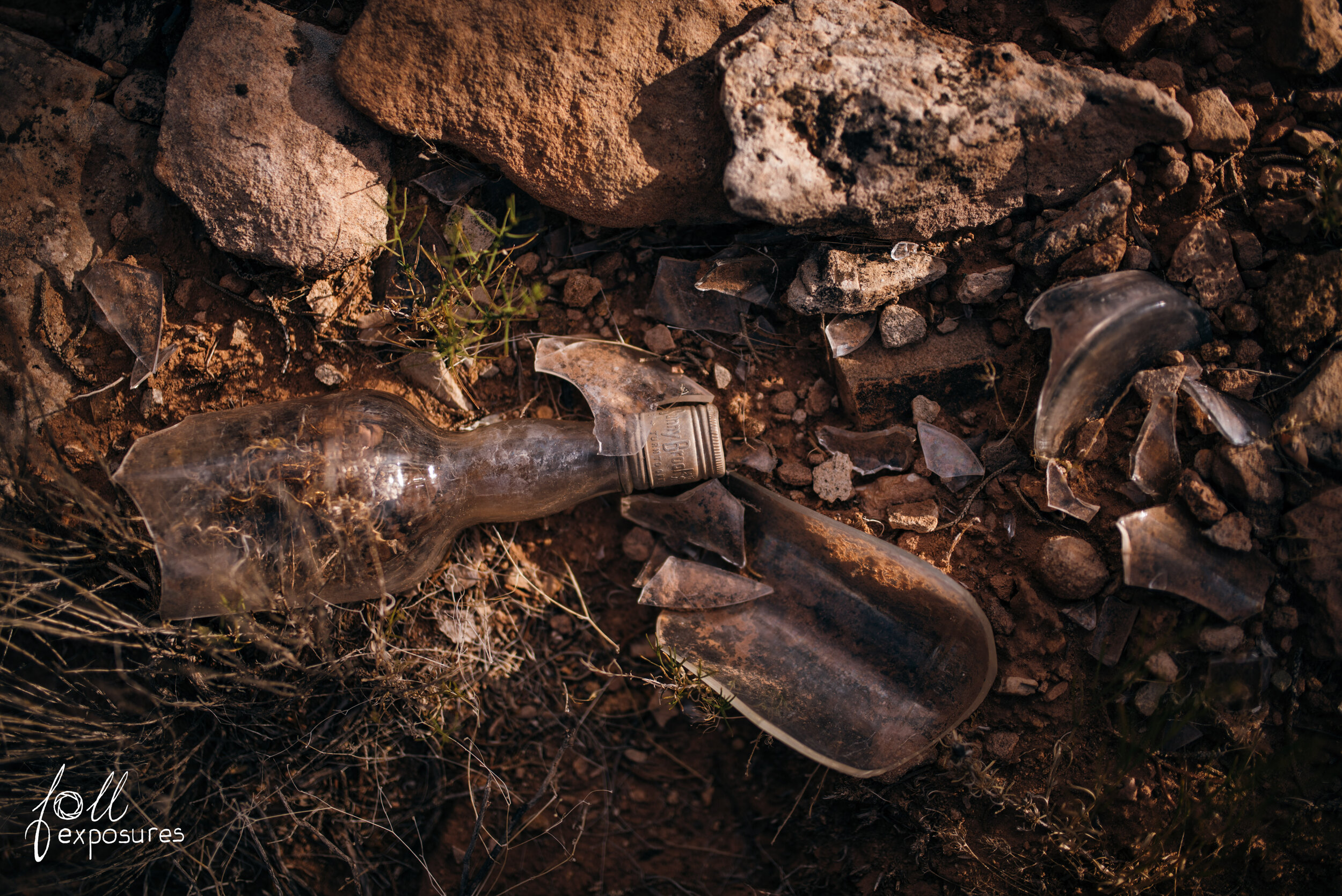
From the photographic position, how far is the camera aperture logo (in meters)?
1.80

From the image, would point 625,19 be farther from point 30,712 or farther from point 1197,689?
point 30,712

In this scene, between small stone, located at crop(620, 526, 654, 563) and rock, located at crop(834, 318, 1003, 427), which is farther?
small stone, located at crop(620, 526, 654, 563)

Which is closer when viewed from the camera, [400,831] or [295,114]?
[295,114]

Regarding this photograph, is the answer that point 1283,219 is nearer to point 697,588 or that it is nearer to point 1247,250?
point 1247,250

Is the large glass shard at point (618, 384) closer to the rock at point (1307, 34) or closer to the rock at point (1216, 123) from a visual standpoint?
the rock at point (1216, 123)

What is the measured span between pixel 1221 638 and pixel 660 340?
1.48 meters

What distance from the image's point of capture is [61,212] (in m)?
1.77

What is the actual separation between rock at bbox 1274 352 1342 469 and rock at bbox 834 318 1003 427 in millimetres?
620

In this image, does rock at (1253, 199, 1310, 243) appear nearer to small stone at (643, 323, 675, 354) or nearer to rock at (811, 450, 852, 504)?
rock at (811, 450, 852, 504)

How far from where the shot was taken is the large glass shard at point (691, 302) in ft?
5.92

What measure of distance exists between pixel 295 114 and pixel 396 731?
159 centimetres

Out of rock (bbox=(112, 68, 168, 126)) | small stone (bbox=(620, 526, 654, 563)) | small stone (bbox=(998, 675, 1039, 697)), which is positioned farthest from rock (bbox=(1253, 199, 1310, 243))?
rock (bbox=(112, 68, 168, 126))

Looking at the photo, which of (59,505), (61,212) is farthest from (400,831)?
(61,212)

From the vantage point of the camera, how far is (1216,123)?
5.10ft
